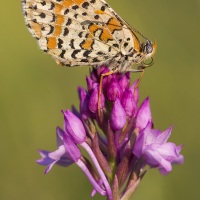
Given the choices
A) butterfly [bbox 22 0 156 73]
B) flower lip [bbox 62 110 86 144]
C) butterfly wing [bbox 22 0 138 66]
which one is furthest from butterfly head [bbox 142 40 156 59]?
flower lip [bbox 62 110 86 144]

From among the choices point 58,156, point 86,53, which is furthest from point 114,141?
point 86,53

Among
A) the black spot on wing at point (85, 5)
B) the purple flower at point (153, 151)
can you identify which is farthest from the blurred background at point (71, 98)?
the black spot on wing at point (85, 5)

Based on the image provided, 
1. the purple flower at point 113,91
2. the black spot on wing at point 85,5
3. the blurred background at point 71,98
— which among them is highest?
the black spot on wing at point 85,5

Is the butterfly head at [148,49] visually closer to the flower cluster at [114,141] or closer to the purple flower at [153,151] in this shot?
the flower cluster at [114,141]

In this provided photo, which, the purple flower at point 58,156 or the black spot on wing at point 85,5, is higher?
the black spot on wing at point 85,5

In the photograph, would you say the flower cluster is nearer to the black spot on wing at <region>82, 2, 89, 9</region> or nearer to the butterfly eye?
the butterfly eye

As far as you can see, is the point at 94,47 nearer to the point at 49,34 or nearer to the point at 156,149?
the point at 49,34
